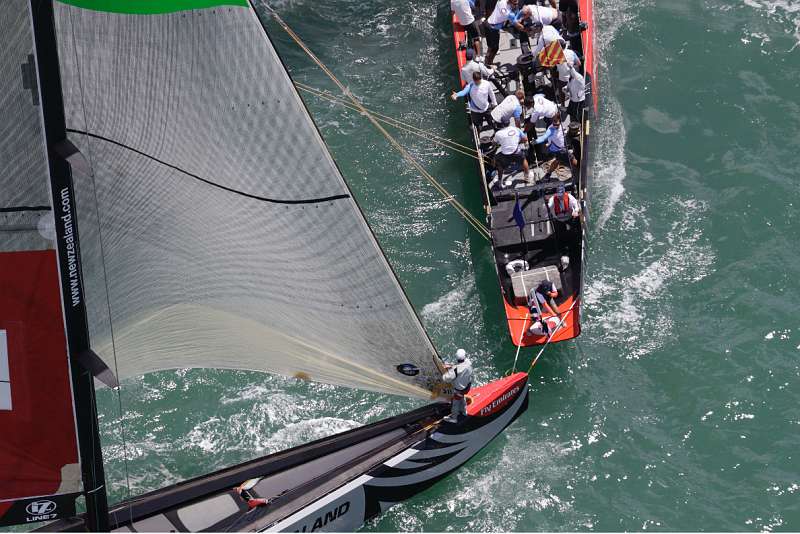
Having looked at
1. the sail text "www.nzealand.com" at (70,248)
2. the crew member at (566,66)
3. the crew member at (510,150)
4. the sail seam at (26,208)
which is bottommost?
A: the crew member at (510,150)

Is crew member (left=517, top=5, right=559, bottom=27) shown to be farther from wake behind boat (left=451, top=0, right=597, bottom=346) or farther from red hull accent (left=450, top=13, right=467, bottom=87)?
red hull accent (left=450, top=13, right=467, bottom=87)

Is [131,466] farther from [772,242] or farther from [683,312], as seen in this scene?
[772,242]

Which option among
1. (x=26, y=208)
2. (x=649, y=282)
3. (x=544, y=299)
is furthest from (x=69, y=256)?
(x=649, y=282)

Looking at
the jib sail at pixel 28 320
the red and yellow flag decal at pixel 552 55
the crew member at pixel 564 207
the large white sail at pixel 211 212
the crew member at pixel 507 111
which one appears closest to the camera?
the jib sail at pixel 28 320

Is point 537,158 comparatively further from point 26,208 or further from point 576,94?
point 26,208

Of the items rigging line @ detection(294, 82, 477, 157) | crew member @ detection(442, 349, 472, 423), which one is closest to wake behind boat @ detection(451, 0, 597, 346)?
rigging line @ detection(294, 82, 477, 157)

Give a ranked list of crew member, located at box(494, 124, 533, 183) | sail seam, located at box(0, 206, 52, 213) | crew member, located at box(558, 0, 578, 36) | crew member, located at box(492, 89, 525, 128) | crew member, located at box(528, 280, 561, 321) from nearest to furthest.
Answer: sail seam, located at box(0, 206, 52, 213), crew member, located at box(528, 280, 561, 321), crew member, located at box(494, 124, 533, 183), crew member, located at box(492, 89, 525, 128), crew member, located at box(558, 0, 578, 36)

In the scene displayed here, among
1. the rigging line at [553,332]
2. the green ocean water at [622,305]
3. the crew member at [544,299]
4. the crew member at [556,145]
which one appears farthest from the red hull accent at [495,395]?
the crew member at [556,145]

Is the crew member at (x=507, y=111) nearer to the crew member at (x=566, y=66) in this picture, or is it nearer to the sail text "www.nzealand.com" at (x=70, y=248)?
the crew member at (x=566, y=66)
